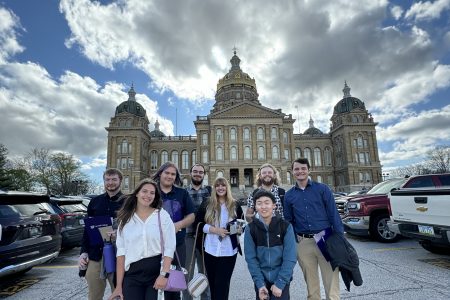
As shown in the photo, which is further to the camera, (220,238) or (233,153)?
(233,153)

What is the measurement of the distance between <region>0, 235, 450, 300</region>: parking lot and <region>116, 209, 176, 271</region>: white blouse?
2296 mm

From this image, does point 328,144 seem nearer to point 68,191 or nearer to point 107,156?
point 107,156

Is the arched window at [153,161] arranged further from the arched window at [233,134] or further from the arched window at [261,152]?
the arched window at [261,152]

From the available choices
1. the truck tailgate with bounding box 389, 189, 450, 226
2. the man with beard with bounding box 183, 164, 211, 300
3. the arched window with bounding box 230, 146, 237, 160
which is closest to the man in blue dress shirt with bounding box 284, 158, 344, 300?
the man with beard with bounding box 183, 164, 211, 300

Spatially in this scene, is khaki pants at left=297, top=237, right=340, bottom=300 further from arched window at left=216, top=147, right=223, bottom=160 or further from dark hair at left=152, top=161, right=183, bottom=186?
arched window at left=216, top=147, right=223, bottom=160

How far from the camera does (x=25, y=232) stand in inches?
184

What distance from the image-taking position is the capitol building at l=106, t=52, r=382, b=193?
50906mm

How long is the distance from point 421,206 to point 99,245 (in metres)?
6.45

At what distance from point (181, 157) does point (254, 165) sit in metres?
19.1

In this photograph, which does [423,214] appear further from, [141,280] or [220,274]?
[141,280]

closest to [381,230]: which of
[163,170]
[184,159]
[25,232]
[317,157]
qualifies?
[163,170]

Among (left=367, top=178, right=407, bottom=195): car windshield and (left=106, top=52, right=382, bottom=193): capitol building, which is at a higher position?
(left=106, top=52, right=382, bottom=193): capitol building

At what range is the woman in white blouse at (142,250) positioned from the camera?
2.56 m

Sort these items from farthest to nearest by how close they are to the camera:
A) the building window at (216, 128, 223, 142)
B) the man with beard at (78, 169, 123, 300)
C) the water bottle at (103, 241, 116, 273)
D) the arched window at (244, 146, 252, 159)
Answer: the building window at (216, 128, 223, 142), the arched window at (244, 146, 252, 159), the man with beard at (78, 169, 123, 300), the water bottle at (103, 241, 116, 273)
